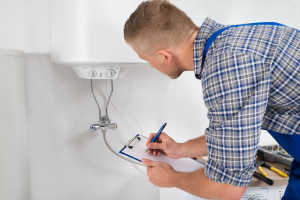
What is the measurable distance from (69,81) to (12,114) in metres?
0.30

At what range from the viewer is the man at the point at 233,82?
25.6 inches

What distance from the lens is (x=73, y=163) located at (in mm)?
1454

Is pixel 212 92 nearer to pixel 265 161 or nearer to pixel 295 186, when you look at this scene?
pixel 295 186

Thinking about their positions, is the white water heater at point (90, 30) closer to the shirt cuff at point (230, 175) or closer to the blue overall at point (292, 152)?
the blue overall at point (292, 152)

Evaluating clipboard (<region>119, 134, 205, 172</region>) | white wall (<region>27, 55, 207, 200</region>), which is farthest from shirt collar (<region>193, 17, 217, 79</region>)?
white wall (<region>27, 55, 207, 200</region>)

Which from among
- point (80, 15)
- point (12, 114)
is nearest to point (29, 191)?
point (12, 114)

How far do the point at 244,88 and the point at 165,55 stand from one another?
28cm

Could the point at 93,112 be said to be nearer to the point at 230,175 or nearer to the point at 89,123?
the point at 89,123

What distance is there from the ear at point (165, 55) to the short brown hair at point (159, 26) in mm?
15

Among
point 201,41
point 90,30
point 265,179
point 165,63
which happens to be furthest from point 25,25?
point 265,179

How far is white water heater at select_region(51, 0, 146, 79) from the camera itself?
1.00m

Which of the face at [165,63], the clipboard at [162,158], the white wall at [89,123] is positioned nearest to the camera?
the face at [165,63]

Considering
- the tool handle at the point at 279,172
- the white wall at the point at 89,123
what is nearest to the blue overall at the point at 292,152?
the tool handle at the point at 279,172

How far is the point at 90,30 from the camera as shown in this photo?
1.01 meters
